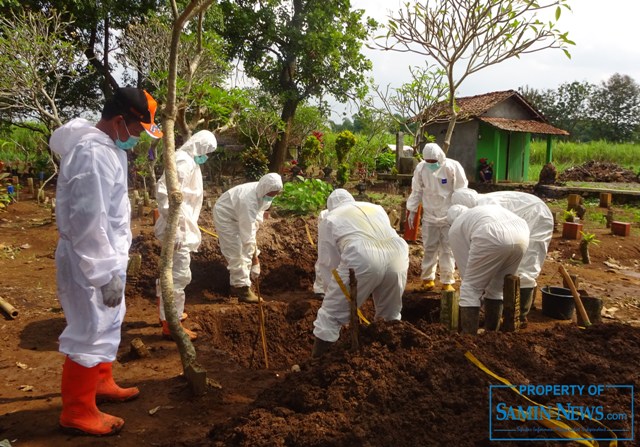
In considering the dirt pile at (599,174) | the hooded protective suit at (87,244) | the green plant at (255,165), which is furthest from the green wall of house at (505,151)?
the hooded protective suit at (87,244)

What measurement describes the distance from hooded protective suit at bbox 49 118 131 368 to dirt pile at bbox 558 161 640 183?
19808 millimetres

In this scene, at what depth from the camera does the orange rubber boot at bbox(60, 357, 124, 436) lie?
279cm

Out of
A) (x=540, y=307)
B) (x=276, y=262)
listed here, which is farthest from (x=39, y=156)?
(x=540, y=307)

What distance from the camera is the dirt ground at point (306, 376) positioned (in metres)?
2.43

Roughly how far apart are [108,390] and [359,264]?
1.98 m

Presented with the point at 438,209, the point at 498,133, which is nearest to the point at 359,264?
the point at 438,209

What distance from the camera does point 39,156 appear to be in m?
16.5

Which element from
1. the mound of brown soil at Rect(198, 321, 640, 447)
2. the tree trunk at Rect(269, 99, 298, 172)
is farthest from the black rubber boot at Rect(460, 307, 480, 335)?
the tree trunk at Rect(269, 99, 298, 172)

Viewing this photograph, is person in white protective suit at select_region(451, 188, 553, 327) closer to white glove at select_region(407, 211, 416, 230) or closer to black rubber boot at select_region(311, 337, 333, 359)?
white glove at select_region(407, 211, 416, 230)

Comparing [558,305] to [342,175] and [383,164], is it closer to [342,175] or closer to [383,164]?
[342,175]

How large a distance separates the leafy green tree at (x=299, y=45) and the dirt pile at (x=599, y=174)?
34.8ft

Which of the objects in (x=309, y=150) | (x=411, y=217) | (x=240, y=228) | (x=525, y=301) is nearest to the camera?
(x=525, y=301)

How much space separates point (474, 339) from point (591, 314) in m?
1.87

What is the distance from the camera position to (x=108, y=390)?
3248mm
